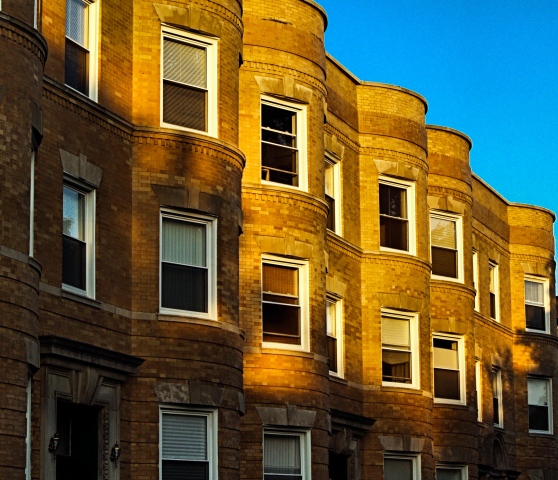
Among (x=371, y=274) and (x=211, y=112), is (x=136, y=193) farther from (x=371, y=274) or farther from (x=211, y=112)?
(x=371, y=274)

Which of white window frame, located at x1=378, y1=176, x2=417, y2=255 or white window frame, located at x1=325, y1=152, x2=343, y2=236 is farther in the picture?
white window frame, located at x1=378, y1=176, x2=417, y2=255

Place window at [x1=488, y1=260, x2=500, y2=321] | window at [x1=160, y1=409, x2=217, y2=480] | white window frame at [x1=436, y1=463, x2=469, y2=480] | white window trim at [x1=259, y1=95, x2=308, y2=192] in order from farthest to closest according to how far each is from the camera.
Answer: window at [x1=488, y1=260, x2=500, y2=321], white window frame at [x1=436, y1=463, x2=469, y2=480], white window trim at [x1=259, y1=95, x2=308, y2=192], window at [x1=160, y1=409, x2=217, y2=480]

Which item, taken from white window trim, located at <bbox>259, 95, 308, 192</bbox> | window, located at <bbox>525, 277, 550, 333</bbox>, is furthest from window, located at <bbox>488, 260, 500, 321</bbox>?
white window trim, located at <bbox>259, 95, 308, 192</bbox>

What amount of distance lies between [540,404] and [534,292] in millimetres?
3534

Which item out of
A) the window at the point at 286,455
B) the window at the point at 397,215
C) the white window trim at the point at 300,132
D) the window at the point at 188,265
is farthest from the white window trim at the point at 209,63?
the window at the point at 397,215

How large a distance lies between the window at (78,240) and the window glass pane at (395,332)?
37.6 ft

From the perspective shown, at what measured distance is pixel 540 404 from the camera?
138ft

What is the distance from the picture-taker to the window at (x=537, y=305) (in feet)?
138

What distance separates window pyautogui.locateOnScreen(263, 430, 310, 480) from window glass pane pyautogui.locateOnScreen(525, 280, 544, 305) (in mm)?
17466

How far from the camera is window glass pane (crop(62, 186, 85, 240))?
70.5 ft

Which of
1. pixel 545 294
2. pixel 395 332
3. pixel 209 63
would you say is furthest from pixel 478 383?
pixel 209 63

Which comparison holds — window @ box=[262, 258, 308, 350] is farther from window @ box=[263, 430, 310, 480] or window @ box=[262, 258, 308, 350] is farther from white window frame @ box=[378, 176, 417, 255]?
white window frame @ box=[378, 176, 417, 255]

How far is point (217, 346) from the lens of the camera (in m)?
23.2

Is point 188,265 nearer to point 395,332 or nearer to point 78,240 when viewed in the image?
point 78,240
